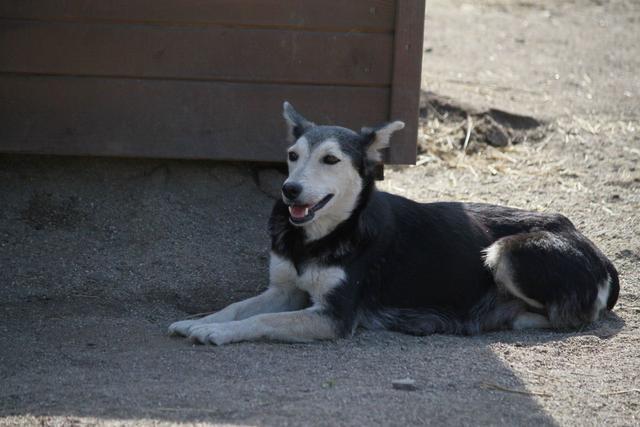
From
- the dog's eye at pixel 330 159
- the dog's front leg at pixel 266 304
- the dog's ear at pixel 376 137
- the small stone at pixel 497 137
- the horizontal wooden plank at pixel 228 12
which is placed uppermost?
the horizontal wooden plank at pixel 228 12

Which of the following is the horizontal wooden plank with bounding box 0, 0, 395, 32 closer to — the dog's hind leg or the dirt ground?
the dirt ground

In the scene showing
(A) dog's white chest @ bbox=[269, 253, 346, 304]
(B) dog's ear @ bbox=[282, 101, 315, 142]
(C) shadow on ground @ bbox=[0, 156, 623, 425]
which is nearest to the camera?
(C) shadow on ground @ bbox=[0, 156, 623, 425]

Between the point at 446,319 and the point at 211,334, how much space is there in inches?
63.5

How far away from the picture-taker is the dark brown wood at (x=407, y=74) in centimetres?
705

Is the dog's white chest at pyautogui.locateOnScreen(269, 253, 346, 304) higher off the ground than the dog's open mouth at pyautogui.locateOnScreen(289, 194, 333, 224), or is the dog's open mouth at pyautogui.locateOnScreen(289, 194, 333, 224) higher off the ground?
the dog's open mouth at pyautogui.locateOnScreen(289, 194, 333, 224)

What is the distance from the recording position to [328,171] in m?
5.88

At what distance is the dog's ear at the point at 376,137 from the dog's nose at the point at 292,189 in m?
0.64

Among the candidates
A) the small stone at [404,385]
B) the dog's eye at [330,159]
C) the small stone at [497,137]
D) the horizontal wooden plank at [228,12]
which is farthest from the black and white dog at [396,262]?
the small stone at [497,137]

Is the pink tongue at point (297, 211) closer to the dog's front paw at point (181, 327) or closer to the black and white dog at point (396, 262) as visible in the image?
the black and white dog at point (396, 262)

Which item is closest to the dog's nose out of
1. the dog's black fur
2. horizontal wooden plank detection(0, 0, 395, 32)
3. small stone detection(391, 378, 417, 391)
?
the dog's black fur

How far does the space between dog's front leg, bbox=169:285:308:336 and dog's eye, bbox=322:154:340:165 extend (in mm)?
866

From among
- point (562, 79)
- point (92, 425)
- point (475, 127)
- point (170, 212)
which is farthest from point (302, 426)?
point (562, 79)

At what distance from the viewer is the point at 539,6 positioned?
14.6 meters

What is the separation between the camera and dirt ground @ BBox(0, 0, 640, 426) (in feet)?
15.2
